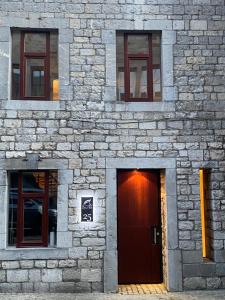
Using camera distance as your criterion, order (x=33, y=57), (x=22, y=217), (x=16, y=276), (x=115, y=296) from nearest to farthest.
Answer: (x=115, y=296) → (x=16, y=276) → (x=22, y=217) → (x=33, y=57)

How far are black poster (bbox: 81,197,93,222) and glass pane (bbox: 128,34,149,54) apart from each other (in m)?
3.21

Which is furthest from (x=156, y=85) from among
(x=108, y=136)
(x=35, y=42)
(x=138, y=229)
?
(x=138, y=229)

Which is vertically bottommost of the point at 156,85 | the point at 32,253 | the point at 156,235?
the point at 32,253

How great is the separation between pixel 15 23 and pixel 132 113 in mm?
3003

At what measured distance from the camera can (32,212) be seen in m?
7.23

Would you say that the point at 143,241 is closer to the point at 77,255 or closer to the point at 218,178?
the point at 77,255

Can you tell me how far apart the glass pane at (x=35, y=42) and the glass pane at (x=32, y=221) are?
10.1 ft

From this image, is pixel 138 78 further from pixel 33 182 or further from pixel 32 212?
pixel 32 212

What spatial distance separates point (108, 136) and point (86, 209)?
1.52m

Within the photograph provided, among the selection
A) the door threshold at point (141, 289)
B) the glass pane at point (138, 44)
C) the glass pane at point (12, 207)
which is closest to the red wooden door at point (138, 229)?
the door threshold at point (141, 289)

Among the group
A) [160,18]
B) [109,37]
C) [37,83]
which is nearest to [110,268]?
[37,83]

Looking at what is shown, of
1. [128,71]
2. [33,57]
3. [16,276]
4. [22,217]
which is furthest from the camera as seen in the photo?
[128,71]

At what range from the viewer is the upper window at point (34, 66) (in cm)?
746

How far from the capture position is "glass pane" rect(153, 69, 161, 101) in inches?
300
